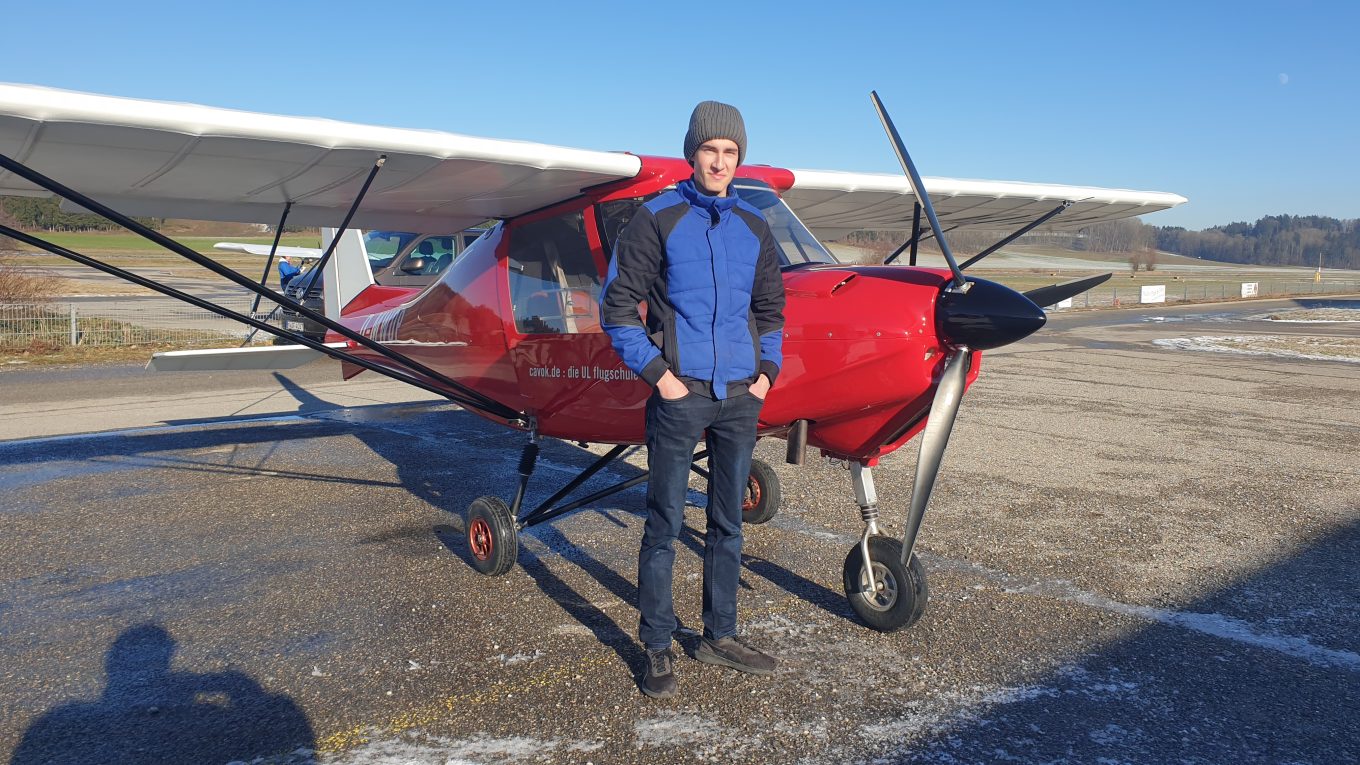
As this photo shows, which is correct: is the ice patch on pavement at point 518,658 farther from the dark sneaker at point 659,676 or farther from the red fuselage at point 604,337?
the red fuselage at point 604,337

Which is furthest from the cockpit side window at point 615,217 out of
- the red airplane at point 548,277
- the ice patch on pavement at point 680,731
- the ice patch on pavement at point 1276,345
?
the ice patch on pavement at point 1276,345

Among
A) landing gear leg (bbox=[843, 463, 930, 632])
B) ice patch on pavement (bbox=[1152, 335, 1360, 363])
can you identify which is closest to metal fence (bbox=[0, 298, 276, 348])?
landing gear leg (bbox=[843, 463, 930, 632])

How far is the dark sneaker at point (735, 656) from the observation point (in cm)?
338

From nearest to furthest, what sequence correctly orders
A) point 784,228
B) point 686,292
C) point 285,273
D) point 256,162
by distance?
point 686,292, point 784,228, point 256,162, point 285,273

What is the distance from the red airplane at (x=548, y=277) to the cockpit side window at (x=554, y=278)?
0.04 ft

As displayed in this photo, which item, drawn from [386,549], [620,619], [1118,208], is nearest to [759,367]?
[620,619]

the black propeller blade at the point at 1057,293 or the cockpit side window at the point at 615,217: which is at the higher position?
the cockpit side window at the point at 615,217

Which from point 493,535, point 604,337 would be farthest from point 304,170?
point 493,535

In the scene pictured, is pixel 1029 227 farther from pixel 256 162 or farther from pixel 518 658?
pixel 256 162

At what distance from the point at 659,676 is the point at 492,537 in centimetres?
164

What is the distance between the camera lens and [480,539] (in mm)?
4715

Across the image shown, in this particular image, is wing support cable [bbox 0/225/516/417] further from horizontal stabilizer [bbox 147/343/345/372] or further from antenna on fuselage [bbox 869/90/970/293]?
antenna on fuselage [bbox 869/90/970/293]

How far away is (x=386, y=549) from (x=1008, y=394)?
351 inches

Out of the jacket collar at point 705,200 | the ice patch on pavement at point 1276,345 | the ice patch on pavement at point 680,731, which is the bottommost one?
the ice patch on pavement at point 680,731
